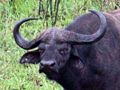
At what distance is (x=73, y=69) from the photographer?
4.84m

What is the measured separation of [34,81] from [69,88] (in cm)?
119

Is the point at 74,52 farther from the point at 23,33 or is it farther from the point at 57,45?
the point at 23,33

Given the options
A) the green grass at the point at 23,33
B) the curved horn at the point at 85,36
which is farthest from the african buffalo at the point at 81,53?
the green grass at the point at 23,33

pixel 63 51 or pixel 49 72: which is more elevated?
pixel 63 51

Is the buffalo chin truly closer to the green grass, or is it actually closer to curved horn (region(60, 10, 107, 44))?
curved horn (region(60, 10, 107, 44))

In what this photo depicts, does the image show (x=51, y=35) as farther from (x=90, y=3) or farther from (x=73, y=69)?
(x=90, y=3)

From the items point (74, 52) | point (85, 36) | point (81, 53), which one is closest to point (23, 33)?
point (81, 53)

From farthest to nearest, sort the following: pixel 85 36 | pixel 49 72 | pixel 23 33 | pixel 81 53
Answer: pixel 23 33 → pixel 81 53 → pixel 85 36 → pixel 49 72

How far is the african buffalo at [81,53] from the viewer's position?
14.9 ft

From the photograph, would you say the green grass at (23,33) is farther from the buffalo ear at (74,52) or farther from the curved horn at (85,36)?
the curved horn at (85,36)

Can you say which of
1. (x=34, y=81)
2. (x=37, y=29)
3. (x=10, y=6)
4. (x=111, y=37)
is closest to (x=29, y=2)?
(x=10, y=6)

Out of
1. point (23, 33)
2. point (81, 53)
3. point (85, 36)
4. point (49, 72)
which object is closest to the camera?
point (49, 72)

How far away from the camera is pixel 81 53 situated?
15.9 ft

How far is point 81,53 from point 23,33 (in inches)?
102
